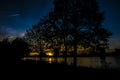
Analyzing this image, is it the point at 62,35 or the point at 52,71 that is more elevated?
the point at 62,35

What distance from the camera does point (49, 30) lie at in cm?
3036

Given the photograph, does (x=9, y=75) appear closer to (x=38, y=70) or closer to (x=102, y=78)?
(x=38, y=70)

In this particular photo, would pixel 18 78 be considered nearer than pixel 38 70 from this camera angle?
Yes

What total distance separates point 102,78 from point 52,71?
15.2ft

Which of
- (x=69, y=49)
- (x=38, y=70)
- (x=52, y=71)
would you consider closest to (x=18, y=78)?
(x=38, y=70)

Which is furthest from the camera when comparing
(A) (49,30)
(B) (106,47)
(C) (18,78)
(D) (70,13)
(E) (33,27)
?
(E) (33,27)

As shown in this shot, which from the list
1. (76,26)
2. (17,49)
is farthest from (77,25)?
(17,49)

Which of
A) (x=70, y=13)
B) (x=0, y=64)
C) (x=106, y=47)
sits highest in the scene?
(x=70, y=13)

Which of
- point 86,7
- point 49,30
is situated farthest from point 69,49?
point 86,7

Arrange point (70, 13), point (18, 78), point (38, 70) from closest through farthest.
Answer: point (18, 78)
point (38, 70)
point (70, 13)

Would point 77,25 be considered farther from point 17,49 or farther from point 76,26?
point 17,49

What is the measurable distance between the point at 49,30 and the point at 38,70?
665 inches

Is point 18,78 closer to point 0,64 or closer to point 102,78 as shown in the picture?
point 0,64

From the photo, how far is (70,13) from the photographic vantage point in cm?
2719
